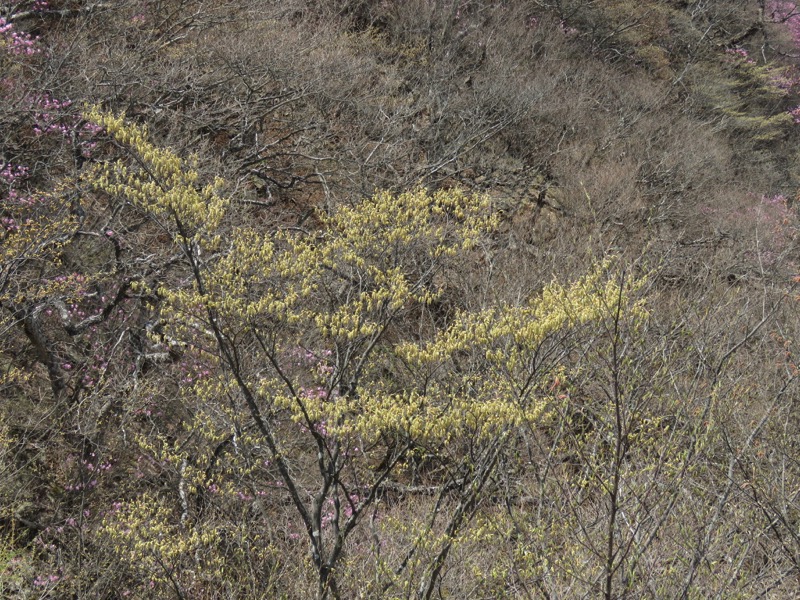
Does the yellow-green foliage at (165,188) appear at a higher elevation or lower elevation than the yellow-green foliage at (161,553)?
higher

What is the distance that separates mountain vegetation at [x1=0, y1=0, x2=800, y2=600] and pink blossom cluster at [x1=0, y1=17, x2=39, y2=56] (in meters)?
0.13

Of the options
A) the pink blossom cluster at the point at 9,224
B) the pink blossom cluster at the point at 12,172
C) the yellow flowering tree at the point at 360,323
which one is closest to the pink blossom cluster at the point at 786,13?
the yellow flowering tree at the point at 360,323

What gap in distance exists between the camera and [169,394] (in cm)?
1049

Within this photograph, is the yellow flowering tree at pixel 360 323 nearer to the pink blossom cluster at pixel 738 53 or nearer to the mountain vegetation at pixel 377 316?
the mountain vegetation at pixel 377 316

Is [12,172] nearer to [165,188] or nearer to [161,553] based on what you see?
[165,188]

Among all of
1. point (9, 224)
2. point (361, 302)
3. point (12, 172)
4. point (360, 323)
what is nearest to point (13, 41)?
point (12, 172)

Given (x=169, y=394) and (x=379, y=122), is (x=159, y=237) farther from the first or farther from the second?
(x=379, y=122)

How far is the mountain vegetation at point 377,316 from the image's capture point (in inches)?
241

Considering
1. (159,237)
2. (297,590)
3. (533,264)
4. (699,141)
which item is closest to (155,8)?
(159,237)

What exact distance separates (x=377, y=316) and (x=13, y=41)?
920 centimetres

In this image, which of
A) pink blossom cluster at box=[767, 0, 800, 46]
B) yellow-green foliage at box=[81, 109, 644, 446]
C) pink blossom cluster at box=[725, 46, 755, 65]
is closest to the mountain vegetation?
yellow-green foliage at box=[81, 109, 644, 446]

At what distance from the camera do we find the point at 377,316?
6750mm

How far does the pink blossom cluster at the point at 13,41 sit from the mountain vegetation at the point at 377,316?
129 mm

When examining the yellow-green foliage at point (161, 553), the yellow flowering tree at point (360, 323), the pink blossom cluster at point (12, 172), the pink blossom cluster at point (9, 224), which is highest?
the yellow flowering tree at point (360, 323)
